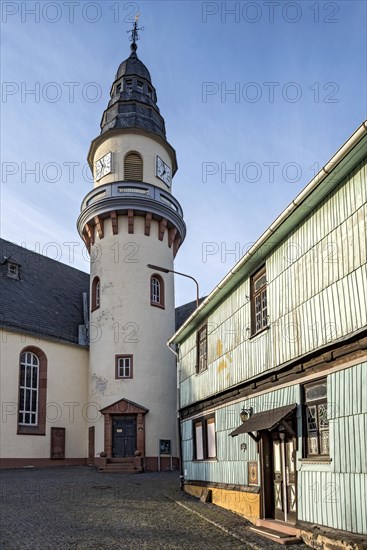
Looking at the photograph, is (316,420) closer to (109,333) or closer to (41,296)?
(109,333)

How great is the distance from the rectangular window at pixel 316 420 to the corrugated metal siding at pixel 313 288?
73cm

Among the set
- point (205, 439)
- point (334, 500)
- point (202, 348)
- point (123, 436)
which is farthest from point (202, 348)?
point (123, 436)

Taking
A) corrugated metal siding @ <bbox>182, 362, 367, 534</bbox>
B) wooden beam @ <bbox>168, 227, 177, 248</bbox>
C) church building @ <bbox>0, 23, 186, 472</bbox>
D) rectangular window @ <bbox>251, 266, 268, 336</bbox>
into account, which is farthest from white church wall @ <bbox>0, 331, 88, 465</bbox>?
corrugated metal siding @ <bbox>182, 362, 367, 534</bbox>

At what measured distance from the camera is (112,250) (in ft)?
103

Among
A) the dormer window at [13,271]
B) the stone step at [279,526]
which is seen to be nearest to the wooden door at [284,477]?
the stone step at [279,526]

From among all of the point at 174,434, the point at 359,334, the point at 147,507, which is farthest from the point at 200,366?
the point at 174,434

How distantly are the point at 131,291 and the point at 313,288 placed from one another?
20578 mm

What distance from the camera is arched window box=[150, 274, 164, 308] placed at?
31203 millimetres

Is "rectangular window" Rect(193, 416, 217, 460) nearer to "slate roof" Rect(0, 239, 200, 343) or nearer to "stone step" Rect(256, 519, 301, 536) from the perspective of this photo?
"stone step" Rect(256, 519, 301, 536)

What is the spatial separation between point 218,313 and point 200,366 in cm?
276

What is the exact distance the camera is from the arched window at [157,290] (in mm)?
31203

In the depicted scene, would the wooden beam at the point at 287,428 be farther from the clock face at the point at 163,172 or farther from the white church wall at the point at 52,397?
the clock face at the point at 163,172

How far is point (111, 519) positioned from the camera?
12938 mm

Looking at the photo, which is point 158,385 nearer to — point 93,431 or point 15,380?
point 93,431
